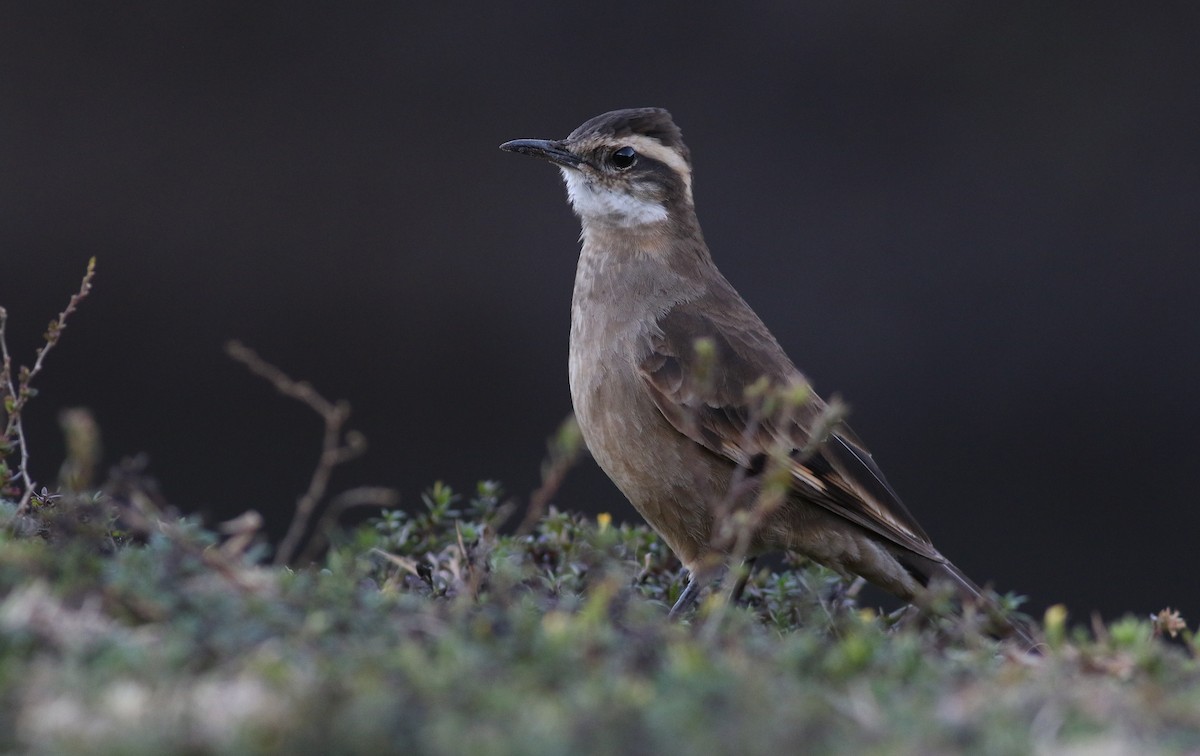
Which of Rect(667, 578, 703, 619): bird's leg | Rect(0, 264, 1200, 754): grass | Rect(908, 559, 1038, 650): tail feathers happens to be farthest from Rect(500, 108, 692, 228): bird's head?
Rect(0, 264, 1200, 754): grass

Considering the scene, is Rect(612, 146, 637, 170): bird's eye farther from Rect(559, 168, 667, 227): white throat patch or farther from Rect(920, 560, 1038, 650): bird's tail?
Rect(920, 560, 1038, 650): bird's tail

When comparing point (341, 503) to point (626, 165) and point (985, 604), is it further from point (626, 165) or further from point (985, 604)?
point (626, 165)

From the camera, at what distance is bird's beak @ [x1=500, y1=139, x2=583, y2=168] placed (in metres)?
6.95

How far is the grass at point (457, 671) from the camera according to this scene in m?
2.40

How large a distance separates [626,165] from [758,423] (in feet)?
5.40

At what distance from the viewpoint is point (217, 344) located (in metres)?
9.91

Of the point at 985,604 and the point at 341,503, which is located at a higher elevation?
the point at 985,604

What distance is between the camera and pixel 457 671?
8.80 ft

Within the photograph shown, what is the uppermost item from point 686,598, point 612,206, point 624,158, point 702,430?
point 624,158

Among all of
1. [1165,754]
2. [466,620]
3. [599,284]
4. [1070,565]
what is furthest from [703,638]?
[1070,565]

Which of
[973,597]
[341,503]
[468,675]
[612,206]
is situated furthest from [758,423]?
[468,675]

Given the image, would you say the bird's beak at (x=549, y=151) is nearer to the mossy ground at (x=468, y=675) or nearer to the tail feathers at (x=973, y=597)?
the tail feathers at (x=973, y=597)

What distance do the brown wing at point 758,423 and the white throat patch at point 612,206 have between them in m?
0.69

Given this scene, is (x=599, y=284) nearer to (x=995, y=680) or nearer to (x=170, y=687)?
(x=995, y=680)
